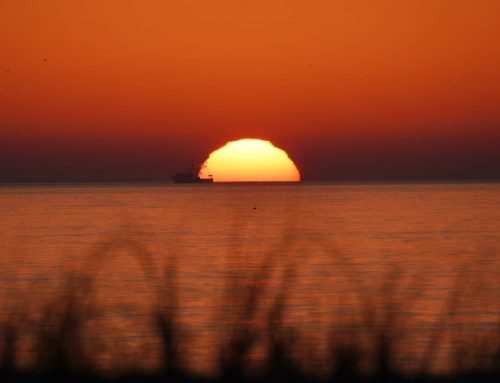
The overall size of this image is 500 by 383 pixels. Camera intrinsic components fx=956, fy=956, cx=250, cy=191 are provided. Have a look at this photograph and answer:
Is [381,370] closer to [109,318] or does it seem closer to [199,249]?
[109,318]

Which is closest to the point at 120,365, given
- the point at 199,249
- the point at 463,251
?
the point at 199,249

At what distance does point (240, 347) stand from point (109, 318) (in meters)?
6.40

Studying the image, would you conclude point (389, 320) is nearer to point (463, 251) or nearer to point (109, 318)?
point (109, 318)

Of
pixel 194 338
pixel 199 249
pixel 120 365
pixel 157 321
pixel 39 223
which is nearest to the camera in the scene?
pixel 157 321

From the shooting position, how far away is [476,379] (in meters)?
6.55

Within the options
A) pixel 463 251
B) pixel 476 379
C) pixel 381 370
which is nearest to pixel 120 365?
pixel 381 370

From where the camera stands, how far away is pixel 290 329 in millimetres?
6695

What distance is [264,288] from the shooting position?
638cm

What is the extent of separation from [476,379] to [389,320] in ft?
2.43

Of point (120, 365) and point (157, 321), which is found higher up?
point (157, 321)

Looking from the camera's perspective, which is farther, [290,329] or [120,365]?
[120,365]

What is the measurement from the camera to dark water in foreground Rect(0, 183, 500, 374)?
6648mm

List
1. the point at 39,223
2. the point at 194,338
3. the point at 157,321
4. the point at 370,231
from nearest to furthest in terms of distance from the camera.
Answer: the point at 157,321 → the point at 194,338 → the point at 370,231 → the point at 39,223

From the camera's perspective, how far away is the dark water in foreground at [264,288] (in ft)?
21.8
